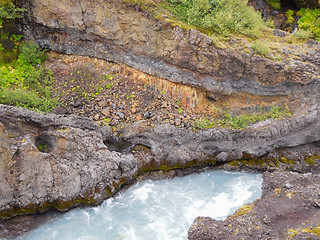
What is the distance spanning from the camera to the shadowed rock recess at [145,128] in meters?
9.70

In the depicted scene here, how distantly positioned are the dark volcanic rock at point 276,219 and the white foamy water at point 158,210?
5.13ft

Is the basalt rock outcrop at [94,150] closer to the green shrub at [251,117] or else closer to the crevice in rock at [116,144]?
the crevice in rock at [116,144]

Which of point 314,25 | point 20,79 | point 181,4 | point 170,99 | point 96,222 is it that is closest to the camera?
point 96,222

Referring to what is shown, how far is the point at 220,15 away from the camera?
13.1 meters

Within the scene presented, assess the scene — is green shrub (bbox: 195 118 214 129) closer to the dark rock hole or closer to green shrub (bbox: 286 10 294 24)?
the dark rock hole

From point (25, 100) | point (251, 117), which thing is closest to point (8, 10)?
point (25, 100)

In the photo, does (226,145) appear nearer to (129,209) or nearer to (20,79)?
(129,209)

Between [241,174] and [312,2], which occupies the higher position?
[312,2]

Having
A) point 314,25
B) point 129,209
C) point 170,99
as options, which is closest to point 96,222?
point 129,209

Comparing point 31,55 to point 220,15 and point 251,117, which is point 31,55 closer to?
point 220,15

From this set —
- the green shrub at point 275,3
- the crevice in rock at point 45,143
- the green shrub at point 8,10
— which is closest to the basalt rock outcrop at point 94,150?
the crevice in rock at point 45,143

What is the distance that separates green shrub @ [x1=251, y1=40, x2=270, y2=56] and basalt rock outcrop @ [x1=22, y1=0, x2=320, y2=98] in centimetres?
35

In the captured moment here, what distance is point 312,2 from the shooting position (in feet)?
55.8

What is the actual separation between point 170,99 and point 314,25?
35.4ft
